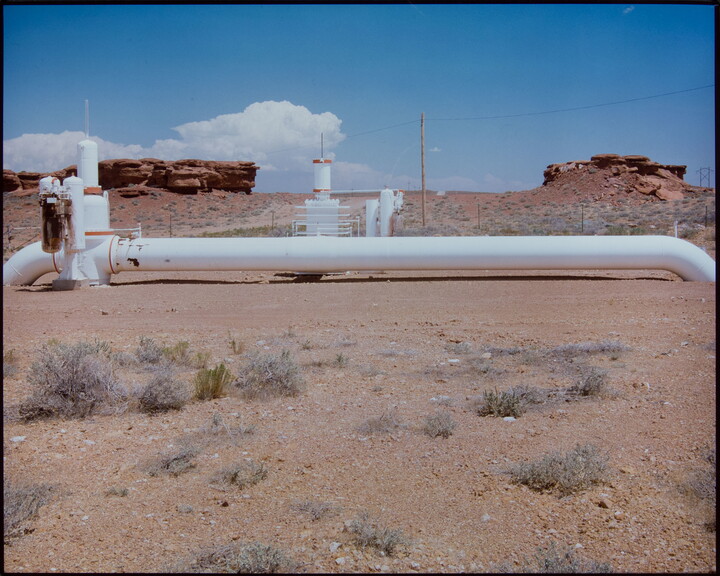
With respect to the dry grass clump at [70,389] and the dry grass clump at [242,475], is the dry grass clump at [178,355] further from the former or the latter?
the dry grass clump at [242,475]

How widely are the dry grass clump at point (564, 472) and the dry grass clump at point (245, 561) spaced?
5.89ft

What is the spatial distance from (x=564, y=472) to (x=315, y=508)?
164 centimetres

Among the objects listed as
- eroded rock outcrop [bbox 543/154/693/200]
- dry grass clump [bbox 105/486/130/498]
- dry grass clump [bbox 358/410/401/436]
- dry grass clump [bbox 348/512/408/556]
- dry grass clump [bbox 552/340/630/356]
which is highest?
eroded rock outcrop [bbox 543/154/693/200]

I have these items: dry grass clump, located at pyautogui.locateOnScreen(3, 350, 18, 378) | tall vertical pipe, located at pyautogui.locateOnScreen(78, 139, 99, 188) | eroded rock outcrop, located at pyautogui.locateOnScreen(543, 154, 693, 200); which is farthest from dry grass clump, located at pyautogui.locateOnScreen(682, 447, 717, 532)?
eroded rock outcrop, located at pyautogui.locateOnScreen(543, 154, 693, 200)

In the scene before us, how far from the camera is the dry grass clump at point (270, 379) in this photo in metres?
6.88

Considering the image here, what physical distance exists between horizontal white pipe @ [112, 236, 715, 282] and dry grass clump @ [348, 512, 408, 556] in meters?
11.7

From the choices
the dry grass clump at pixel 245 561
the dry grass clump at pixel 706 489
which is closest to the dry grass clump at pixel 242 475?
the dry grass clump at pixel 245 561

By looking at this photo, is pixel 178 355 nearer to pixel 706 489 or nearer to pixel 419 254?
pixel 706 489

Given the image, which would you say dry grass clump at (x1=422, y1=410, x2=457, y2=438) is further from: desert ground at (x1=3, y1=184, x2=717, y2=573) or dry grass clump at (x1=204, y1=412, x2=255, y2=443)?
dry grass clump at (x1=204, y1=412, x2=255, y2=443)

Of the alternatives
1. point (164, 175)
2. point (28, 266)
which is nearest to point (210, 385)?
point (28, 266)

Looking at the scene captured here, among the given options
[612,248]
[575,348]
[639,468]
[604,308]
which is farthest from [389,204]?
[639,468]

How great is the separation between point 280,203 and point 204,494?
59516mm

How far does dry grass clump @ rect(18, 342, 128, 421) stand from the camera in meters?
6.34

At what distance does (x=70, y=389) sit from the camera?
21.2 ft
